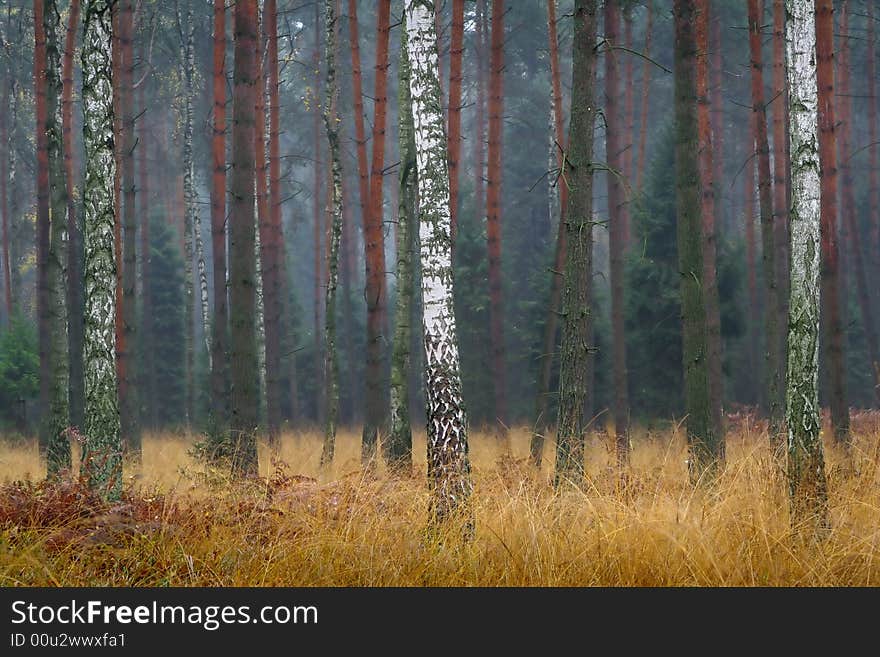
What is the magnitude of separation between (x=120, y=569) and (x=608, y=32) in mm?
10616

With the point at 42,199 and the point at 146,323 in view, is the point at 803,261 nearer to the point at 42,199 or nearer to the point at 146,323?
the point at 42,199

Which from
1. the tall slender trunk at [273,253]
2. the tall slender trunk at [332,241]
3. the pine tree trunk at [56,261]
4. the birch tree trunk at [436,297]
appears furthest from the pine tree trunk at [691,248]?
the tall slender trunk at [273,253]

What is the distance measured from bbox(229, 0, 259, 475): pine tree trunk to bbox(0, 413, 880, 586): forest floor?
11.5 feet

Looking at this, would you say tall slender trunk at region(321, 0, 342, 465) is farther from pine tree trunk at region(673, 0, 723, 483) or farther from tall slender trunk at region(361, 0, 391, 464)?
pine tree trunk at region(673, 0, 723, 483)

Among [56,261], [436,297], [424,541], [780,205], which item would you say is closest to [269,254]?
[56,261]

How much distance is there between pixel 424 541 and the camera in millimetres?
6164

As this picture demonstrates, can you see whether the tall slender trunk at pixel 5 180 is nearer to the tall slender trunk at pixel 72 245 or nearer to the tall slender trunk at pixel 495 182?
the tall slender trunk at pixel 72 245

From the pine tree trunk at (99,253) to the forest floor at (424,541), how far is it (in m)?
0.82

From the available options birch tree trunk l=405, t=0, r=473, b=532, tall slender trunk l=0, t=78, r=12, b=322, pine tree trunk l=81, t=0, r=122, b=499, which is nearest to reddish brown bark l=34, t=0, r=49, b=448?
pine tree trunk l=81, t=0, r=122, b=499

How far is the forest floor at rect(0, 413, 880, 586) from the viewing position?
5.70 m

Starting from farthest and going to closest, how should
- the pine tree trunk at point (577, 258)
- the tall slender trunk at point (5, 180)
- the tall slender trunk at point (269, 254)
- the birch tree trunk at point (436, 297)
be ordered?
the tall slender trunk at point (5, 180)
the tall slender trunk at point (269, 254)
the pine tree trunk at point (577, 258)
the birch tree trunk at point (436, 297)

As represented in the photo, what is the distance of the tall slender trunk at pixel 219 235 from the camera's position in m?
14.2
